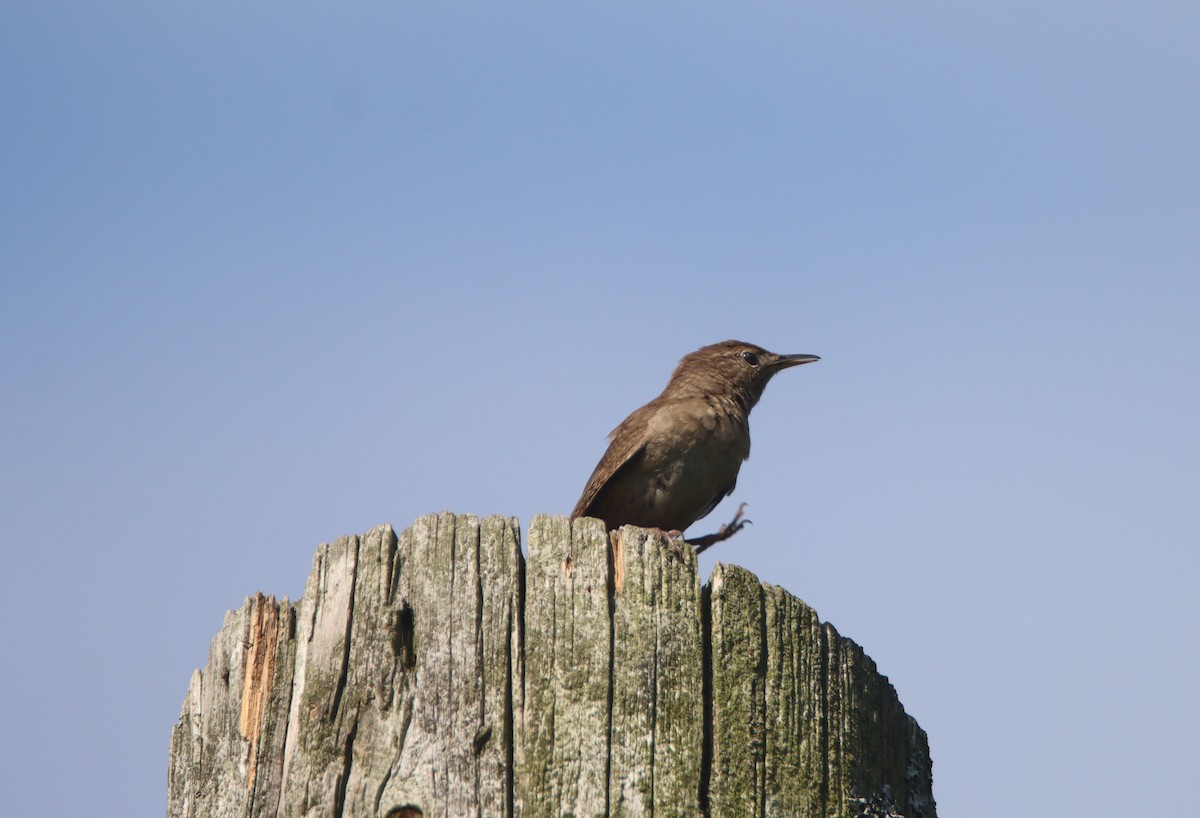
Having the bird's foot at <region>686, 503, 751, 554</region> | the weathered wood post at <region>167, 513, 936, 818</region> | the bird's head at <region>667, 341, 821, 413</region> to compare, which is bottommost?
the weathered wood post at <region>167, 513, 936, 818</region>

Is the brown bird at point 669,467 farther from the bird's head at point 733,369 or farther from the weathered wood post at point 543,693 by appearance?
the weathered wood post at point 543,693

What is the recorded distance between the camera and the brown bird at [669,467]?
671 cm

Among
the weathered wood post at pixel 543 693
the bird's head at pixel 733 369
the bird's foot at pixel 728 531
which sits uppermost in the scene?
the bird's head at pixel 733 369

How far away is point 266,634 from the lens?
11.2 feet

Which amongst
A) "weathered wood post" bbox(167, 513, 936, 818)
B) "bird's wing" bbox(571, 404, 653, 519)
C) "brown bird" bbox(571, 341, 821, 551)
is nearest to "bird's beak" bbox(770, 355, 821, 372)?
"brown bird" bbox(571, 341, 821, 551)

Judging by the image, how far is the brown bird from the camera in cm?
671

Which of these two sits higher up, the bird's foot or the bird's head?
the bird's head

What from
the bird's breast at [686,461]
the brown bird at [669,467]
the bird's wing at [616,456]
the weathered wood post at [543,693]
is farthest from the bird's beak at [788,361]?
the weathered wood post at [543,693]

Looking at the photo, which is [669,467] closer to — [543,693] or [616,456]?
[616,456]

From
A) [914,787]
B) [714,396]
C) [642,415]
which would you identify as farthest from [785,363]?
[914,787]

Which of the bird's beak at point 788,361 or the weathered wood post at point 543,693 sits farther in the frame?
the bird's beak at point 788,361

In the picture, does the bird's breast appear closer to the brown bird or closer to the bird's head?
the brown bird

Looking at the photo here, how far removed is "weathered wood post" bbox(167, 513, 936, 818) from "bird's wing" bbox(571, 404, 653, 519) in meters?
3.35

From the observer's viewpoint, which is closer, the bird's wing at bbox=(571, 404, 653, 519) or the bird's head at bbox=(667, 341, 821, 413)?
the bird's wing at bbox=(571, 404, 653, 519)
